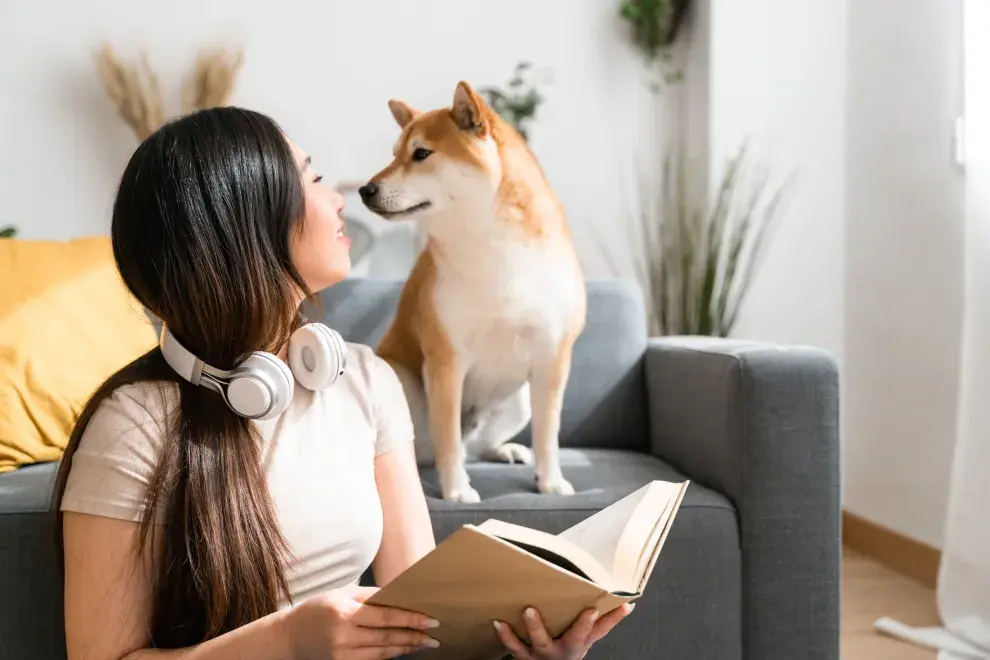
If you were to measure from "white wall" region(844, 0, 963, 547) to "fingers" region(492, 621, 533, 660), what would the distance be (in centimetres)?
168

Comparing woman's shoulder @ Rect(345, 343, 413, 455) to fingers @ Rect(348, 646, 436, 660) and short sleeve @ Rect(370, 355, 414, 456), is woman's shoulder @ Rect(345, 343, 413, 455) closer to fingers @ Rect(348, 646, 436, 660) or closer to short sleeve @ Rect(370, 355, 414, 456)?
short sleeve @ Rect(370, 355, 414, 456)

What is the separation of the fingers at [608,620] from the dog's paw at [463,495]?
0.58m

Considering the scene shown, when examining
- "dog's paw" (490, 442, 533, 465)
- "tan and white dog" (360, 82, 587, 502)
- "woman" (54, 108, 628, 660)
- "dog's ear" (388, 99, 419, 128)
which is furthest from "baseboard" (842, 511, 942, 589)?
"woman" (54, 108, 628, 660)

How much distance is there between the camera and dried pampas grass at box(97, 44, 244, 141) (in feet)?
8.75

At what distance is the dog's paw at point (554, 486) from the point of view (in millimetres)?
1422

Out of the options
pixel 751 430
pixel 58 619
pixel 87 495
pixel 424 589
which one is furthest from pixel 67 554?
pixel 751 430

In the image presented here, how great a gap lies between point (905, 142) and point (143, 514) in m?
2.15

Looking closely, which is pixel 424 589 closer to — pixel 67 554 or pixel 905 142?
pixel 67 554

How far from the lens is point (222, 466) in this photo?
857 millimetres

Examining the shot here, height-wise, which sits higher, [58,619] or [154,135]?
[154,135]

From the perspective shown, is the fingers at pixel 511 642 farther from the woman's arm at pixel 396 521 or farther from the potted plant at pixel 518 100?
the potted plant at pixel 518 100

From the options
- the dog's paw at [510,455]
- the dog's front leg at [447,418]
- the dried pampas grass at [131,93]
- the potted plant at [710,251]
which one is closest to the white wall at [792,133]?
the potted plant at [710,251]

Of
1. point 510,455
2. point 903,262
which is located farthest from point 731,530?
point 903,262

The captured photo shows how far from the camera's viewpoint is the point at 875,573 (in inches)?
90.7
